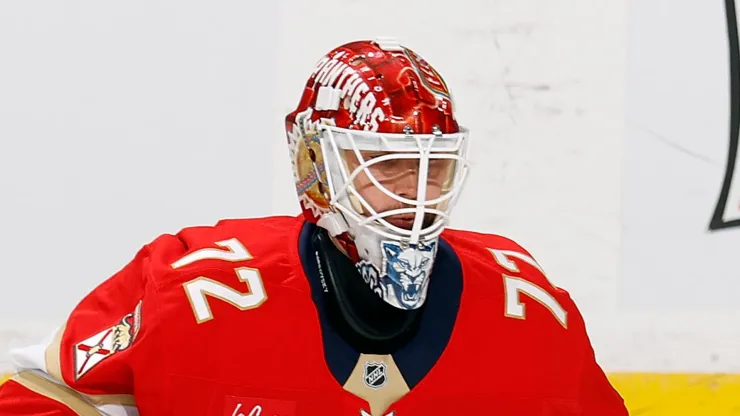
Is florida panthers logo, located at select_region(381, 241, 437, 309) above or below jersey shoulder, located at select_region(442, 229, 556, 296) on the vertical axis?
above

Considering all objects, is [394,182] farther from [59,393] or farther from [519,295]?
[59,393]

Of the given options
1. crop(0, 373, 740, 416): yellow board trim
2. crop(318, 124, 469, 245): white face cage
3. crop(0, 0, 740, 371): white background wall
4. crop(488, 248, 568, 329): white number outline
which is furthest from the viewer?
crop(0, 373, 740, 416): yellow board trim

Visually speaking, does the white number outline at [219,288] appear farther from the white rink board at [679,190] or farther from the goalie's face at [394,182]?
the white rink board at [679,190]

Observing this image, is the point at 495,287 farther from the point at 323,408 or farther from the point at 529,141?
the point at 529,141

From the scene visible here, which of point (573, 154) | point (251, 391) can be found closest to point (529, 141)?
point (573, 154)

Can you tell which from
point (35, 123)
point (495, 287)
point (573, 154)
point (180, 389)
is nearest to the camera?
point (180, 389)

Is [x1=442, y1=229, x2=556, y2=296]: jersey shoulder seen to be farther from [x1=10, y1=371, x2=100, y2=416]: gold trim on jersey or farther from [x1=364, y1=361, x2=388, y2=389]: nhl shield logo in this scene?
[x1=10, y1=371, x2=100, y2=416]: gold trim on jersey

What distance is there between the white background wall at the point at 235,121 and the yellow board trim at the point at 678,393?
0.11 m

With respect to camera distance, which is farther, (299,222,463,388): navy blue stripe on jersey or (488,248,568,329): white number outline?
(488,248,568,329): white number outline

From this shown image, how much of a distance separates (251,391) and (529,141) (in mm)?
841

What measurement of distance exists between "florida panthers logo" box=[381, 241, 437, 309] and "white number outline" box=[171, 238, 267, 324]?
0.17 meters

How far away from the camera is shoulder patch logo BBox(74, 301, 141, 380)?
148 centimetres

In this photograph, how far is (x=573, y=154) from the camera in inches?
86.0

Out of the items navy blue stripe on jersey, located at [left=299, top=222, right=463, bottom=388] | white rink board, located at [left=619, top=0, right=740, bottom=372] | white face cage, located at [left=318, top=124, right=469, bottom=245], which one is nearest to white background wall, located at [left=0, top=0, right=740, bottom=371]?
white rink board, located at [left=619, top=0, right=740, bottom=372]
